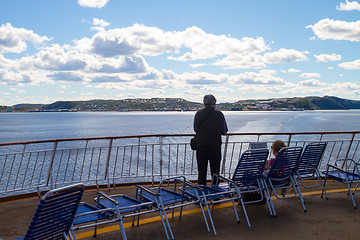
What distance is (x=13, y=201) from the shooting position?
5.99 metres

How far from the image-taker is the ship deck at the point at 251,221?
4285mm

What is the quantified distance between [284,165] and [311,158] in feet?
2.74

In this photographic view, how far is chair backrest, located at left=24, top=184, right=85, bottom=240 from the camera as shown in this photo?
2695mm

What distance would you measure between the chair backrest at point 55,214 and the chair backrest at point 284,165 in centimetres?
322

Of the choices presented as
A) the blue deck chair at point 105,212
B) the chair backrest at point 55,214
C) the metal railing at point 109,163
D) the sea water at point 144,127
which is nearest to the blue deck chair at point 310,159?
the metal railing at point 109,163

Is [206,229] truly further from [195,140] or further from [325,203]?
[325,203]

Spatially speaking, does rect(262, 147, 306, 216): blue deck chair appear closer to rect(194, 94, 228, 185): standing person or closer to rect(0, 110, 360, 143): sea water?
rect(194, 94, 228, 185): standing person

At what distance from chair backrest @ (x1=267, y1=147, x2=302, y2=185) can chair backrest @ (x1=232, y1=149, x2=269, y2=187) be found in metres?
0.28

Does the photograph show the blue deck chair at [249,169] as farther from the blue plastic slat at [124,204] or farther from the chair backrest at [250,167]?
the blue plastic slat at [124,204]

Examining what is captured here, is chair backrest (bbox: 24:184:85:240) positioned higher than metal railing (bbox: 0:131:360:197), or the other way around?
chair backrest (bbox: 24:184:85:240)

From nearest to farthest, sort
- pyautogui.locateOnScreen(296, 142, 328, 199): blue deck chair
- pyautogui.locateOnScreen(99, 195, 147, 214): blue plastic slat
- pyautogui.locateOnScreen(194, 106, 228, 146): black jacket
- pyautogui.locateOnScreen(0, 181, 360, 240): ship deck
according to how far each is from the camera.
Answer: pyautogui.locateOnScreen(99, 195, 147, 214): blue plastic slat < pyautogui.locateOnScreen(0, 181, 360, 240): ship deck < pyautogui.locateOnScreen(194, 106, 228, 146): black jacket < pyautogui.locateOnScreen(296, 142, 328, 199): blue deck chair

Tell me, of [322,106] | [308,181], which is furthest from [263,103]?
[308,181]

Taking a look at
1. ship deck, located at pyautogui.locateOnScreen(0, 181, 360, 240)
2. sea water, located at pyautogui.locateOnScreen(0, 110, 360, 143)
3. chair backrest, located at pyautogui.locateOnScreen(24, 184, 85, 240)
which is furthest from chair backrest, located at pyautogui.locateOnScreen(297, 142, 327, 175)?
sea water, located at pyautogui.locateOnScreen(0, 110, 360, 143)

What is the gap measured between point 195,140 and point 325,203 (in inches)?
102
